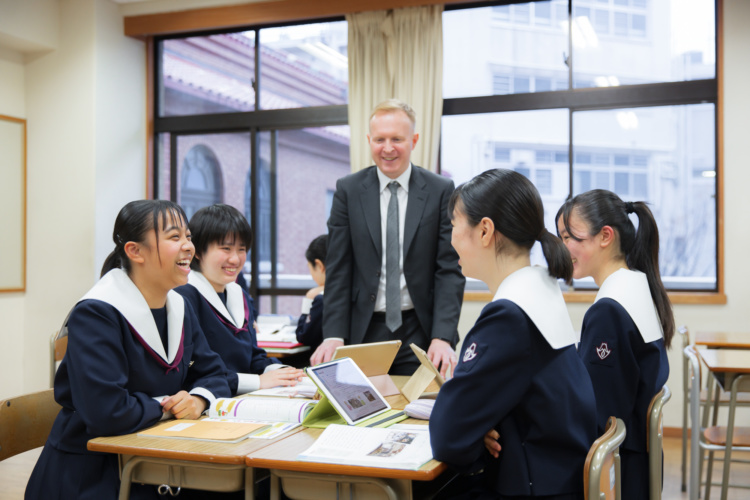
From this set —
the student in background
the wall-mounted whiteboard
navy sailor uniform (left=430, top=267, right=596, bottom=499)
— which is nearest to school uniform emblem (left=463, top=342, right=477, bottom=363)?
navy sailor uniform (left=430, top=267, right=596, bottom=499)

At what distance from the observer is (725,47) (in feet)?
15.4

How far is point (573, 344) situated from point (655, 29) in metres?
4.13

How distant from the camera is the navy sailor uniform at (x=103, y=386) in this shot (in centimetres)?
170

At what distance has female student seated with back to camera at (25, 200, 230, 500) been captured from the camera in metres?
1.71

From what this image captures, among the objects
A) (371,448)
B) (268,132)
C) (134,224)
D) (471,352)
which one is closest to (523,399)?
(471,352)

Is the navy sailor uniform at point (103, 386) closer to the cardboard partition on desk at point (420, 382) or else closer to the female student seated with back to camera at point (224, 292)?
the female student seated with back to camera at point (224, 292)

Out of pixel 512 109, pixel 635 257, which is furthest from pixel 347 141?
pixel 635 257

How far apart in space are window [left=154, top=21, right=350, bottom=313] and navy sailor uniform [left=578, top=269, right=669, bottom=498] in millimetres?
3931

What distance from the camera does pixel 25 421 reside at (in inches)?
79.5

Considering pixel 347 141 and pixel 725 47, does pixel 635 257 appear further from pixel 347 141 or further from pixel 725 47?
pixel 347 141

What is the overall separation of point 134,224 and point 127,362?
0.38 meters

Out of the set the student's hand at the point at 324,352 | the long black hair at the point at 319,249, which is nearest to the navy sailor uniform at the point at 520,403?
the student's hand at the point at 324,352

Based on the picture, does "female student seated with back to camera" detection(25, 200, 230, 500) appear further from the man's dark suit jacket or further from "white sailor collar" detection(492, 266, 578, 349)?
"white sailor collar" detection(492, 266, 578, 349)

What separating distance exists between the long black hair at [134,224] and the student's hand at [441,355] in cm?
98
